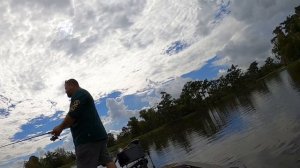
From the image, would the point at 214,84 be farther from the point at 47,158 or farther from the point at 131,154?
the point at 131,154

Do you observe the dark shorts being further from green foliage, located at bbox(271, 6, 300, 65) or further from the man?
green foliage, located at bbox(271, 6, 300, 65)

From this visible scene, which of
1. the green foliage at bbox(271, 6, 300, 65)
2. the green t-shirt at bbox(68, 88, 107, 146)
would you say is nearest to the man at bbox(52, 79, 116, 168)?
the green t-shirt at bbox(68, 88, 107, 146)

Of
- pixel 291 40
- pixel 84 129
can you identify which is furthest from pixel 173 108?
pixel 84 129

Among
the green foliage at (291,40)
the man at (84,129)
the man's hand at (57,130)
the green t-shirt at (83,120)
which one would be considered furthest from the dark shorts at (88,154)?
the green foliage at (291,40)

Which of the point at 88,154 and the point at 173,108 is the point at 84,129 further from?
the point at 173,108

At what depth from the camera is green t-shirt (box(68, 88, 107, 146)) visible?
7496 millimetres

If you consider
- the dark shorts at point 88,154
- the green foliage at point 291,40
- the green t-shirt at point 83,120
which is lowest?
the dark shorts at point 88,154

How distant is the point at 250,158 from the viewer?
16969mm

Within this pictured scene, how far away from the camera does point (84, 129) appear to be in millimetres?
7617

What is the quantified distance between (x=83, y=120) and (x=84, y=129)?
0.19 m

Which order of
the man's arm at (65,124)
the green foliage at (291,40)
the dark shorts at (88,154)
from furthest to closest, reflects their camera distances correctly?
1. the green foliage at (291,40)
2. the dark shorts at (88,154)
3. the man's arm at (65,124)

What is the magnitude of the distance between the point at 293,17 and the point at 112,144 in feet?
333

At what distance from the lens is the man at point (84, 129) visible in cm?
748

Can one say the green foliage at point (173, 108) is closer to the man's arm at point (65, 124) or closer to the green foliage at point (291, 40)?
the green foliage at point (291, 40)
